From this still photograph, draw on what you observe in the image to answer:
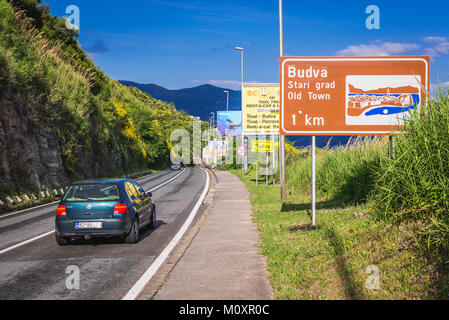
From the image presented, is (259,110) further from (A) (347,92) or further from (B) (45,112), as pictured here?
(A) (347,92)

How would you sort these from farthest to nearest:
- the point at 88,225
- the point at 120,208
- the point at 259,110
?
the point at 259,110 → the point at 120,208 → the point at 88,225

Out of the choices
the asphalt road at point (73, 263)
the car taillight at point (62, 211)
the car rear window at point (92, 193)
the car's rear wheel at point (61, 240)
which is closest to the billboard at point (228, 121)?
the asphalt road at point (73, 263)

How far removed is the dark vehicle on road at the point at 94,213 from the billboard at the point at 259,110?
20512mm

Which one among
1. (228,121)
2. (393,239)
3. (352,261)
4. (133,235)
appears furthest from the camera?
Result: (228,121)

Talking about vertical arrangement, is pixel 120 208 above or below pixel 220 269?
above

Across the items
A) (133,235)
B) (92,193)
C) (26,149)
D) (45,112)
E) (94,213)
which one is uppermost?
(45,112)

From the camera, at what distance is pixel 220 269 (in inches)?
292

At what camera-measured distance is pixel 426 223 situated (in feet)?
22.1

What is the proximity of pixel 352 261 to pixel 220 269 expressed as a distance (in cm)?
217

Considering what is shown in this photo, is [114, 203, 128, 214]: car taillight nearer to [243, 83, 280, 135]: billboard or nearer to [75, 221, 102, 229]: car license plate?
[75, 221, 102, 229]: car license plate

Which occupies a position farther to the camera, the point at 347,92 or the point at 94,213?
the point at 347,92

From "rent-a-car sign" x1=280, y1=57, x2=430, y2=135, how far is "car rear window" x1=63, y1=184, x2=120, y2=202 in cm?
460

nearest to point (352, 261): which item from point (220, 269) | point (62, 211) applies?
point (220, 269)

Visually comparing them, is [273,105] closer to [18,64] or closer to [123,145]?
[18,64]
